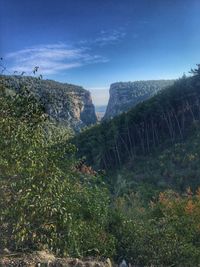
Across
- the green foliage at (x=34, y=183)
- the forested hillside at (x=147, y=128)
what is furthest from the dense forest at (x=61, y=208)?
the forested hillside at (x=147, y=128)

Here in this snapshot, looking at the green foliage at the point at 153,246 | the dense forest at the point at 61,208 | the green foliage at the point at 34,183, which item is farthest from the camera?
the green foliage at the point at 153,246

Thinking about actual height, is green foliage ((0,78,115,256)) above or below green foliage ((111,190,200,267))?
above

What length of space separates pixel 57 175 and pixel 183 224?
11.0 meters

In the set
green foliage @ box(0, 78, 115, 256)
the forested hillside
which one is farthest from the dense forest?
the forested hillside

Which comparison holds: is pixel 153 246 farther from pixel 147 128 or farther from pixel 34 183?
pixel 147 128

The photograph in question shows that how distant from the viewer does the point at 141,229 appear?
1767 centimetres

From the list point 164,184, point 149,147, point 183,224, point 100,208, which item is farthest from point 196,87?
point 100,208

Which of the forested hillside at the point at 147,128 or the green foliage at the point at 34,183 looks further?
the forested hillside at the point at 147,128

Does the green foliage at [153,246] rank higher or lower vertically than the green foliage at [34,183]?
lower

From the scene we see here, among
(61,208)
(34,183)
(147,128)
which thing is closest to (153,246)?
(61,208)

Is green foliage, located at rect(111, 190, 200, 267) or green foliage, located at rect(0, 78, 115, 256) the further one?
green foliage, located at rect(111, 190, 200, 267)

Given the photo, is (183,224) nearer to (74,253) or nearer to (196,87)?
(74,253)

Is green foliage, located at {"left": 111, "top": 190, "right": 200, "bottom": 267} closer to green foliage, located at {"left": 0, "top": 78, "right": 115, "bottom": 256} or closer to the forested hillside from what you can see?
green foliage, located at {"left": 0, "top": 78, "right": 115, "bottom": 256}

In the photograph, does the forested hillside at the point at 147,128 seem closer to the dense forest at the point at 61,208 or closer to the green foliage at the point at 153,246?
the dense forest at the point at 61,208
